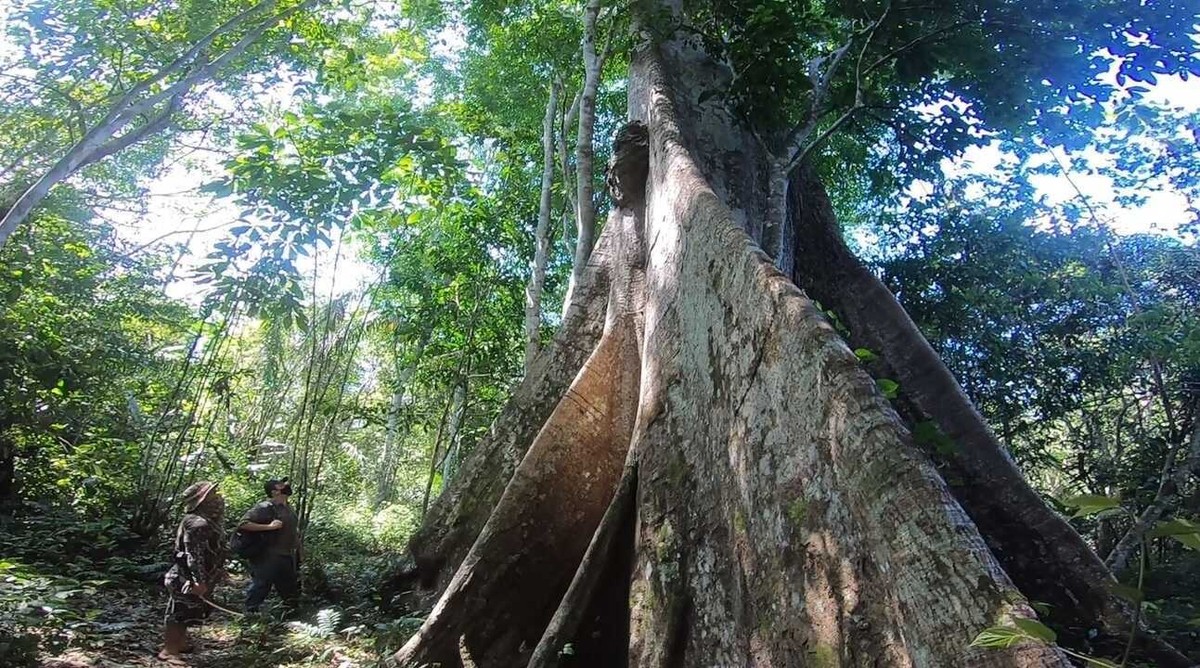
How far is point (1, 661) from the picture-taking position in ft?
11.8

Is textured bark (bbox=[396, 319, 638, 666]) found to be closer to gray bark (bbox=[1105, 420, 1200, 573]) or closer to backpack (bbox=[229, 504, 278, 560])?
backpack (bbox=[229, 504, 278, 560])

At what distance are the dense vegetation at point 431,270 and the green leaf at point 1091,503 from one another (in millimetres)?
2443

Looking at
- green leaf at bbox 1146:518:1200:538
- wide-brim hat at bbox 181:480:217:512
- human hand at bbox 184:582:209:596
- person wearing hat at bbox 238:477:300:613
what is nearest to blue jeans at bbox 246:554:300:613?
person wearing hat at bbox 238:477:300:613

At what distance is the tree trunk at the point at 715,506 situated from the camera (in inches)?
75.8

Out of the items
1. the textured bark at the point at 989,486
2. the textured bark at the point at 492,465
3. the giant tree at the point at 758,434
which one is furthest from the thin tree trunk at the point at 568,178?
the textured bark at the point at 989,486

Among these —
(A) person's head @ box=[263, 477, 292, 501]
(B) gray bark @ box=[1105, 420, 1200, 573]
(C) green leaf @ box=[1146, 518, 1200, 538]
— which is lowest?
(C) green leaf @ box=[1146, 518, 1200, 538]

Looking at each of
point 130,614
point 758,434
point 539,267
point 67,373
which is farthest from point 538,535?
point 67,373

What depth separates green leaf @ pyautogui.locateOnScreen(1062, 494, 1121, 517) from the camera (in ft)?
4.74

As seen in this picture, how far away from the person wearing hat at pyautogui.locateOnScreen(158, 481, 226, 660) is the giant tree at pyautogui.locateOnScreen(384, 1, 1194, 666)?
4.96 feet

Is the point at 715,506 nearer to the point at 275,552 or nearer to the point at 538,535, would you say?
the point at 538,535

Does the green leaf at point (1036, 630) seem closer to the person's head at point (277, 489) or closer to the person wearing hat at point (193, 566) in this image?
the person wearing hat at point (193, 566)

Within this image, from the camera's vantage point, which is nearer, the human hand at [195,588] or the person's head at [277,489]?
the human hand at [195,588]

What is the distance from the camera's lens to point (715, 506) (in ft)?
9.97

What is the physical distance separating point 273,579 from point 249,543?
1.23 ft
